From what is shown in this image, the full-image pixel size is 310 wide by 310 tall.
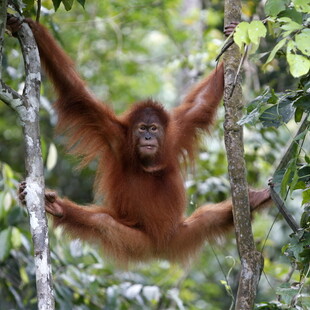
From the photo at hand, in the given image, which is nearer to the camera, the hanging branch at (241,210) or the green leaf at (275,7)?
the green leaf at (275,7)

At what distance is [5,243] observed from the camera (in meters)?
4.59

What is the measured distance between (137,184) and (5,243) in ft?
3.86

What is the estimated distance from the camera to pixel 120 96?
9758 mm

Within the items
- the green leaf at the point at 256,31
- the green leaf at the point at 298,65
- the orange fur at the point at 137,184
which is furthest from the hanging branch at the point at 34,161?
the green leaf at the point at 298,65

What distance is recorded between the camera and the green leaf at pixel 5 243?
4.53 meters

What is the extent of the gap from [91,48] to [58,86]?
581 centimetres

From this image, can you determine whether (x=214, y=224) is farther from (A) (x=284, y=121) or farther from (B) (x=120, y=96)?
(B) (x=120, y=96)

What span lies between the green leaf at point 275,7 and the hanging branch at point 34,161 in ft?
4.45

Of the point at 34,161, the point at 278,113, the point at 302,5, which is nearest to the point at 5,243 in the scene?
the point at 34,161

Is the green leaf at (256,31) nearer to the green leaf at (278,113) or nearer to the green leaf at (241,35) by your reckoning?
the green leaf at (241,35)

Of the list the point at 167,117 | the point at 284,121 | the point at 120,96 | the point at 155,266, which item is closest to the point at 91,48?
the point at 120,96

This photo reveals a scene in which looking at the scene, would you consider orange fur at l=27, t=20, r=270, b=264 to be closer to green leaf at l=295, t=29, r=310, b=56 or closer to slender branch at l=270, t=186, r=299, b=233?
slender branch at l=270, t=186, r=299, b=233

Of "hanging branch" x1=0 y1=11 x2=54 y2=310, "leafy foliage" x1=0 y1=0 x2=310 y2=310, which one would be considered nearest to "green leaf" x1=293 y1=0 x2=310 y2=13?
"leafy foliage" x1=0 y1=0 x2=310 y2=310

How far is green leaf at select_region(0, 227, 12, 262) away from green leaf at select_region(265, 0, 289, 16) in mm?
2717
